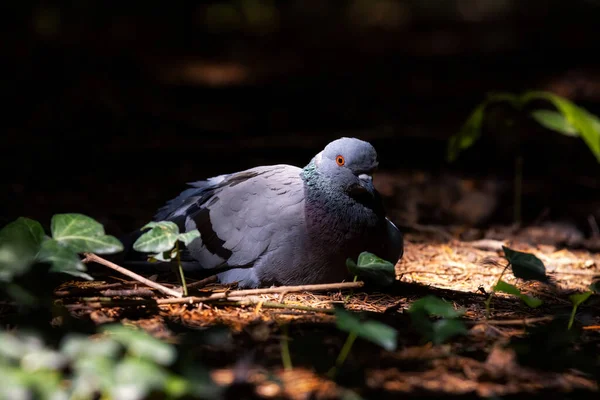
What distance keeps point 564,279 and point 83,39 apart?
9.43 metres

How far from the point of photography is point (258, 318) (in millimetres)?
3045

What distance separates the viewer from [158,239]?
3.01 meters

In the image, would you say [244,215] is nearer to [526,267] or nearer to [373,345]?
[373,345]

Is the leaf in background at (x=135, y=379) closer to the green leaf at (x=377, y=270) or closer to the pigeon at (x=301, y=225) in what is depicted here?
the green leaf at (x=377, y=270)

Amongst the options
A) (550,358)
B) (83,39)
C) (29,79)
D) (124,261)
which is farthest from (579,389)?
(83,39)

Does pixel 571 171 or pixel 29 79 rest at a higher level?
pixel 29 79

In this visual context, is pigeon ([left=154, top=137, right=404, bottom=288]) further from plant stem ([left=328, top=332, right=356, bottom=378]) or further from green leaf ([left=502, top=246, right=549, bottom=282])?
plant stem ([left=328, top=332, right=356, bottom=378])

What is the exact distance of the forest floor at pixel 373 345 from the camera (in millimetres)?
2328

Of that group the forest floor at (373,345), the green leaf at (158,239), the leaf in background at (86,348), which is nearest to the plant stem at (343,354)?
the forest floor at (373,345)

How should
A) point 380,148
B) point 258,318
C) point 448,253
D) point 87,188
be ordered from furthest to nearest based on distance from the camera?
1. point 380,148
2. point 87,188
3. point 448,253
4. point 258,318

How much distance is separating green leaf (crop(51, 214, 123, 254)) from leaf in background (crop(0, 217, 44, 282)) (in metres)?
0.08

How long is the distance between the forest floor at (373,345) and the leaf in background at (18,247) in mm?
404

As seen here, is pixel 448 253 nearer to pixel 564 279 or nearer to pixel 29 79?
pixel 564 279

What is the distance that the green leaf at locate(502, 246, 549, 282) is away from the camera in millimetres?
3062
